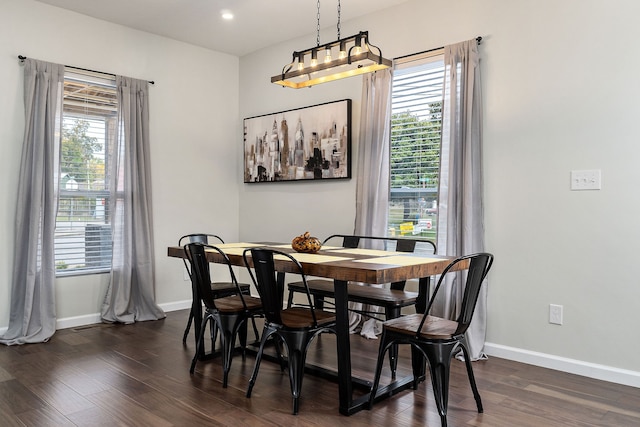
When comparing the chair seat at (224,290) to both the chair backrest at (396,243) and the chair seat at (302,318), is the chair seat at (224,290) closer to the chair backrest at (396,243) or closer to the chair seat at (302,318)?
the chair backrest at (396,243)

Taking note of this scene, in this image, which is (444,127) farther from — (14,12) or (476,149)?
(14,12)

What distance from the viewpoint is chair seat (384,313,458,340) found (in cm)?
234

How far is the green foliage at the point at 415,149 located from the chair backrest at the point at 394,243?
0.50 m

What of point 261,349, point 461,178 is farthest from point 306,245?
point 461,178

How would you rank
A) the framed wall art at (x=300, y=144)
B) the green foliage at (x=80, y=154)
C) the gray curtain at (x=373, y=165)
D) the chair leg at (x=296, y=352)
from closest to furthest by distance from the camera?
the chair leg at (x=296, y=352)
the gray curtain at (x=373, y=165)
the green foliage at (x=80, y=154)
the framed wall art at (x=300, y=144)

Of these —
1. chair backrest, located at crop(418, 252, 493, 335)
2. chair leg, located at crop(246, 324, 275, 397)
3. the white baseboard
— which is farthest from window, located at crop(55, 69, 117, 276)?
the white baseboard

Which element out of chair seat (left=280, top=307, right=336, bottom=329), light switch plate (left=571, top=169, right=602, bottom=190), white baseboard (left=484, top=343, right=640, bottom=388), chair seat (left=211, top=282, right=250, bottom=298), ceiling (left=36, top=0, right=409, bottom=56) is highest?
ceiling (left=36, top=0, right=409, bottom=56)

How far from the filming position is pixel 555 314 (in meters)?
3.30

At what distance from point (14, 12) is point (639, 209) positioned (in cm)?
495

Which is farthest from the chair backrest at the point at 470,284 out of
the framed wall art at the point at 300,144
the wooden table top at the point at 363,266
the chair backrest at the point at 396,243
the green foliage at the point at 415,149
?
the framed wall art at the point at 300,144

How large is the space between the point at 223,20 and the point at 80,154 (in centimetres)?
184

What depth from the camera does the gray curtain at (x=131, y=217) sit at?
180 inches

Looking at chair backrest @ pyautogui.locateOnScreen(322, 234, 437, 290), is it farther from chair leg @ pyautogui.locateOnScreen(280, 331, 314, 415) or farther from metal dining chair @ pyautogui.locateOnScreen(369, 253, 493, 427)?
chair leg @ pyautogui.locateOnScreen(280, 331, 314, 415)

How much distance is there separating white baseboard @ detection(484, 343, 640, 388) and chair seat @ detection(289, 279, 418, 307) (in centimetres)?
85
